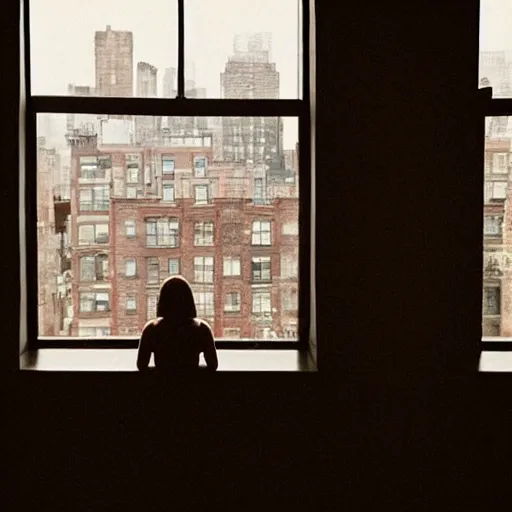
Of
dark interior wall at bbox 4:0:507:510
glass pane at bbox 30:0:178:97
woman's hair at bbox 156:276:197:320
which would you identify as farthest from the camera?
glass pane at bbox 30:0:178:97

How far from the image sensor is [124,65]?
3.93 metres

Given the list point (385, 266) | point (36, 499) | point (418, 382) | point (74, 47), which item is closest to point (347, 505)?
point (418, 382)

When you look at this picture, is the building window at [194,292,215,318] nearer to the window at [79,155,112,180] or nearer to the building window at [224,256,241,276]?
the building window at [224,256,241,276]

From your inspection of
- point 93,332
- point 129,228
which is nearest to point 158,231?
point 129,228

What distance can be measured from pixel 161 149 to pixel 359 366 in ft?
4.05

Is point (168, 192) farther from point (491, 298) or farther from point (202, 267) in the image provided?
point (491, 298)

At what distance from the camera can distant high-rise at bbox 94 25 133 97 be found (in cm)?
392

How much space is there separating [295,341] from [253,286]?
0.30 m

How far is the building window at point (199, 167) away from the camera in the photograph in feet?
12.9

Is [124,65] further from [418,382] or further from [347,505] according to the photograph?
[347,505]

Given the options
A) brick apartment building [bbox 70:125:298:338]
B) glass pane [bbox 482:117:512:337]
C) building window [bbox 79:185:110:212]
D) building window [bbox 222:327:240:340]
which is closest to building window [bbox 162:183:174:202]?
brick apartment building [bbox 70:125:298:338]

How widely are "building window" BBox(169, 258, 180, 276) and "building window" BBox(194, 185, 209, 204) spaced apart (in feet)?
0.88

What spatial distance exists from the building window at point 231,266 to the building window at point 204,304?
0.39ft

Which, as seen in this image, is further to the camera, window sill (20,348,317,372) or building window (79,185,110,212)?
building window (79,185,110,212)
